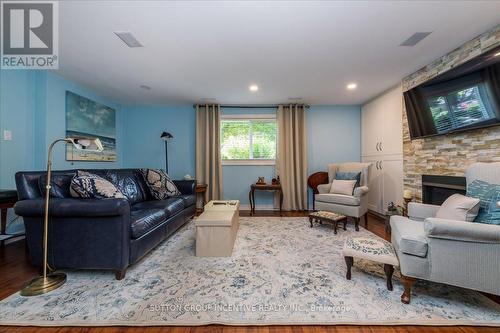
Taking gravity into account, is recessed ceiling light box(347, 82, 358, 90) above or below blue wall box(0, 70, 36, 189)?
above

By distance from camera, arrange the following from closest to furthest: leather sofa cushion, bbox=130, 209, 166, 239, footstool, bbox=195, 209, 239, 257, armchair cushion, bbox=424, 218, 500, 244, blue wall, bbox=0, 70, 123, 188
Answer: armchair cushion, bbox=424, 218, 500, 244, leather sofa cushion, bbox=130, 209, 166, 239, footstool, bbox=195, 209, 239, 257, blue wall, bbox=0, 70, 123, 188

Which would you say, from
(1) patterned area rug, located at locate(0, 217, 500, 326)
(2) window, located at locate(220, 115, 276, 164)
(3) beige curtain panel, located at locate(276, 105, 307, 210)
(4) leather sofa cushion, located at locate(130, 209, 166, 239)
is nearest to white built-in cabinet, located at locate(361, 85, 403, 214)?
(3) beige curtain panel, located at locate(276, 105, 307, 210)

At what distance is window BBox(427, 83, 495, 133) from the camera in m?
2.17

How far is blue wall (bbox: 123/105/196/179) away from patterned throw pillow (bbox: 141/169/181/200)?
141 cm

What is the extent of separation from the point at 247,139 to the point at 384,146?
2.76 m

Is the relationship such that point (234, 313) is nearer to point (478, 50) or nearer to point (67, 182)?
point (67, 182)

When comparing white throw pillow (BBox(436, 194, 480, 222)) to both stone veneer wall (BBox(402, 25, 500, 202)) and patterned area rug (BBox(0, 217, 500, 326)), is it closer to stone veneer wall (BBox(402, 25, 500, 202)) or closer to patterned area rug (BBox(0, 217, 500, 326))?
patterned area rug (BBox(0, 217, 500, 326))

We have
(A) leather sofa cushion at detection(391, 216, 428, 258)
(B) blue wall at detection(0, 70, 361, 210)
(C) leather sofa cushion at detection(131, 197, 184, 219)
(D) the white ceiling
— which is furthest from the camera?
(B) blue wall at detection(0, 70, 361, 210)

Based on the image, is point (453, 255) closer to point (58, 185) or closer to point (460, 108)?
point (460, 108)

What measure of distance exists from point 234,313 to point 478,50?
351cm

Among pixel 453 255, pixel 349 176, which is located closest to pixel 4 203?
pixel 453 255

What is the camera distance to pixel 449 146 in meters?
2.70

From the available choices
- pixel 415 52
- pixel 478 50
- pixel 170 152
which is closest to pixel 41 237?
pixel 170 152

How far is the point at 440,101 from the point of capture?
2.59m
